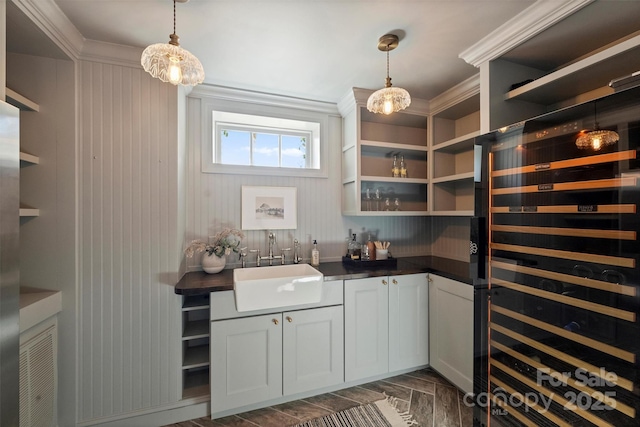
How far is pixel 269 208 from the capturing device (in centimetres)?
229

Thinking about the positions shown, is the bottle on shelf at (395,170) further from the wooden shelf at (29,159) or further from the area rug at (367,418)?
the wooden shelf at (29,159)

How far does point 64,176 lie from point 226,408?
1751mm

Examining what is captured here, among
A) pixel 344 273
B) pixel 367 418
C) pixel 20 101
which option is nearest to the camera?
pixel 20 101

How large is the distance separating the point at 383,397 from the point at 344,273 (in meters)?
0.95

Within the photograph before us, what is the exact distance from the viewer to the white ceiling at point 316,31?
4.16 feet

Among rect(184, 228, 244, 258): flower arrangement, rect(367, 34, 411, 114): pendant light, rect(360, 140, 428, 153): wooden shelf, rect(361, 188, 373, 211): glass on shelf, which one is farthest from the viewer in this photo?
rect(361, 188, 373, 211): glass on shelf

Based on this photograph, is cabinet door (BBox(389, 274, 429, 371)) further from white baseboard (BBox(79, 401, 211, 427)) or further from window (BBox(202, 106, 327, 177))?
white baseboard (BBox(79, 401, 211, 427))

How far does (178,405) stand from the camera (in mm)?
1683

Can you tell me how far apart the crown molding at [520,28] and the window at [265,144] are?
1288 mm

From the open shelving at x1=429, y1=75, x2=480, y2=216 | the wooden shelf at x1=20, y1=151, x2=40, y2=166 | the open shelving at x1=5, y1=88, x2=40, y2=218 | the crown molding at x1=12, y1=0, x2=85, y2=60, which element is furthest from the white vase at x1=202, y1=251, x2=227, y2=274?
the open shelving at x1=429, y1=75, x2=480, y2=216

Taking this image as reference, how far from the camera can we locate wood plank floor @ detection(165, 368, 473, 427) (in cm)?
167

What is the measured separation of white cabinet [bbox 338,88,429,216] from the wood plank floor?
1380 mm

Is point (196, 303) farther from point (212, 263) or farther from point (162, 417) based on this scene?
point (162, 417)

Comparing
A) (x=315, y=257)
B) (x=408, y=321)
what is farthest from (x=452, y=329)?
(x=315, y=257)
